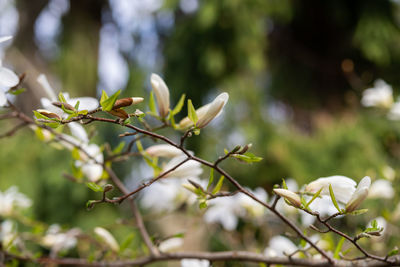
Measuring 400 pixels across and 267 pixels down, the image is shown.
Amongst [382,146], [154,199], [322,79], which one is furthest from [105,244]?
[322,79]

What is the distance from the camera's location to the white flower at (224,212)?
0.74 metres

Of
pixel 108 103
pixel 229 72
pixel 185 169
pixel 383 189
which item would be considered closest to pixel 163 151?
pixel 185 169

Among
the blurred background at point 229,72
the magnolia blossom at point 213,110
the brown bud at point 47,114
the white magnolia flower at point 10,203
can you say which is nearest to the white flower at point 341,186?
the magnolia blossom at point 213,110

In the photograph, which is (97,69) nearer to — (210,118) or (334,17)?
(334,17)

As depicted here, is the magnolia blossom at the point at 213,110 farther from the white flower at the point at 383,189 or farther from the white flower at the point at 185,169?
the white flower at the point at 383,189

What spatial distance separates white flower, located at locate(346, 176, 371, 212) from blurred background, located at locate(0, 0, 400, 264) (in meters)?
0.82

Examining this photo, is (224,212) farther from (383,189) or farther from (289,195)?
(289,195)

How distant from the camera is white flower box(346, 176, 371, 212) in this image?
33cm

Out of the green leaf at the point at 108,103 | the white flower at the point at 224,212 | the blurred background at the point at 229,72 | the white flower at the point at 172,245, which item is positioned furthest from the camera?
the blurred background at the point at 229,72

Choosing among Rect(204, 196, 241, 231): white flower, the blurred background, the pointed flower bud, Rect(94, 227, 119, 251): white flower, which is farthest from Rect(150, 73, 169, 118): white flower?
the blurred background

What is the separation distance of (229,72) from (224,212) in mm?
969

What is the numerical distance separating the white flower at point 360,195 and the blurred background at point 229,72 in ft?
2.67

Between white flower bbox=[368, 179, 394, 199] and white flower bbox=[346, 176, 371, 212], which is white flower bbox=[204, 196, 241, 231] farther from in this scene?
white flower bbox=[346, 176, 371, 212]

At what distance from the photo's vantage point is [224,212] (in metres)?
0.76
